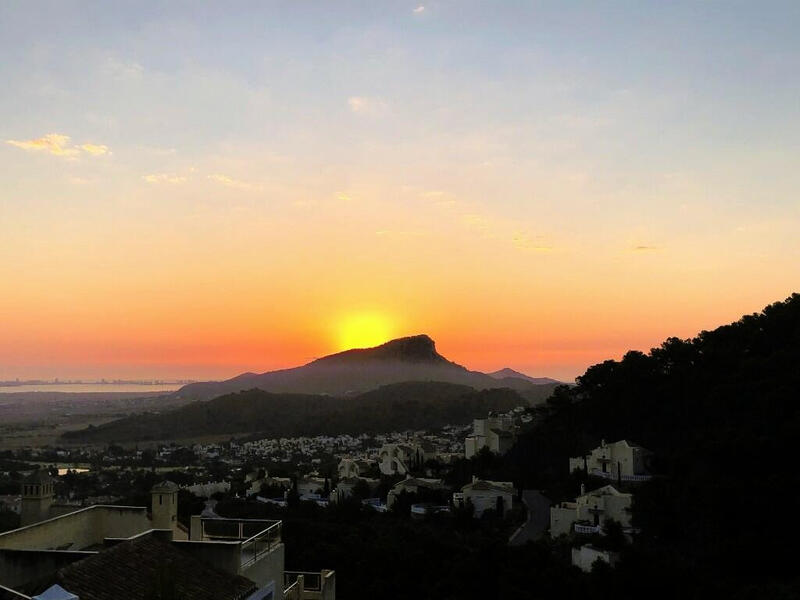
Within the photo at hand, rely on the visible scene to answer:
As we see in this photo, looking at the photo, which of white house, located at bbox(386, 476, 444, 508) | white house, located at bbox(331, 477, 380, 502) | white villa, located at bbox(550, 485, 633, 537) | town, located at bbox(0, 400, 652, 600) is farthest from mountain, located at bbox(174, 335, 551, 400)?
white villa, located at bbox(550, 485, 633, 537)

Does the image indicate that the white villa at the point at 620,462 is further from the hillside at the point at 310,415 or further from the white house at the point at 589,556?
the hillside at the point at 310,415

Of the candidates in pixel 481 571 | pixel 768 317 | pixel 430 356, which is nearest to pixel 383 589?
pixel 481 571

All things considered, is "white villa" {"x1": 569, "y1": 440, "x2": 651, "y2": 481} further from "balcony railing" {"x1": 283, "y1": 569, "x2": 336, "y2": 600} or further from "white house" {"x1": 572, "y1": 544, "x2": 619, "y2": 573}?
"balcony railing" {"x1": 283, "y1": 569, "x2": 336, "y2": 600}

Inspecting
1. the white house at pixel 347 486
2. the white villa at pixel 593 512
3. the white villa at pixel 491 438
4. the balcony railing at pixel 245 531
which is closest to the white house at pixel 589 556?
the white villa at pixel 593 512

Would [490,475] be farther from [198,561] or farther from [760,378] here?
[198,561]

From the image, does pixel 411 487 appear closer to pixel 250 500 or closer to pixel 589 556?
pixel 250 500

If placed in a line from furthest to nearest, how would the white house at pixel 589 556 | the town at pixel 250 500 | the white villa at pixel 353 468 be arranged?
the white villa at pixel 353 468, the white house at pixel 589 556, the town at pixel 250 500
